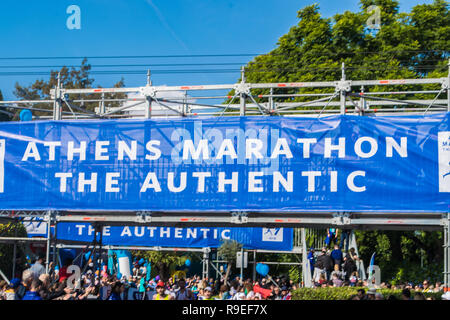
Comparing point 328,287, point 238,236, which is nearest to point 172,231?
point 238,236

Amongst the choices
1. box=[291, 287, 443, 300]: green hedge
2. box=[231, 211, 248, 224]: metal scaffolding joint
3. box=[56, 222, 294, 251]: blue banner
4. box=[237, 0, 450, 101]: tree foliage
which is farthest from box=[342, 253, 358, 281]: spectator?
box=[237, 0, 450, 101]: tree foliage

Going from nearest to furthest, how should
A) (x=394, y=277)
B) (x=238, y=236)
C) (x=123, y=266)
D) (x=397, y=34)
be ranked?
(x=238, y=236), (x=394, y=277), (x=123, y=266), (x=397, y=34)

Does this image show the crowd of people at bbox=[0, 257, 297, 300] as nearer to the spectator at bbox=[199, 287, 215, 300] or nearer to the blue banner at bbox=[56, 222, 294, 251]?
the spectator at bbox=[199, 287, 215, 300]

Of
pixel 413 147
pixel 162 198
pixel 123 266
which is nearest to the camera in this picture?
pixel 413 147

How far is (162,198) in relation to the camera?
52.2ft

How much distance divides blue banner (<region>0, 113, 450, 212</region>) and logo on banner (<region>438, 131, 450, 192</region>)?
2 cm

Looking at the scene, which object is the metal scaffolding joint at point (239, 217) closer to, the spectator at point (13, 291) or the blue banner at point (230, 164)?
the blue banner at point (230, 164)

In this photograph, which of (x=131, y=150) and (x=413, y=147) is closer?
(x=413, y=147)

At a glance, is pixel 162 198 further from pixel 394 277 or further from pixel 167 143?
pixel 394 277

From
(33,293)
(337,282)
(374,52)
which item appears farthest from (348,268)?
(374,52)

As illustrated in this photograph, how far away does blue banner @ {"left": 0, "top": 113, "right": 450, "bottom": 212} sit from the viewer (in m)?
14.9

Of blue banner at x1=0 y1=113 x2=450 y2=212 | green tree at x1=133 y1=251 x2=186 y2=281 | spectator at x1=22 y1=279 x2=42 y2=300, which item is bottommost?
green tree at x1=133 y1=251 x2=186 y2=281

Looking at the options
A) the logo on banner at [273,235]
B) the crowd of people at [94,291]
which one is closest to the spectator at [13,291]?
the crowd of people at [94,291]

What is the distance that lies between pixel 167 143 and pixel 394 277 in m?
17.8
